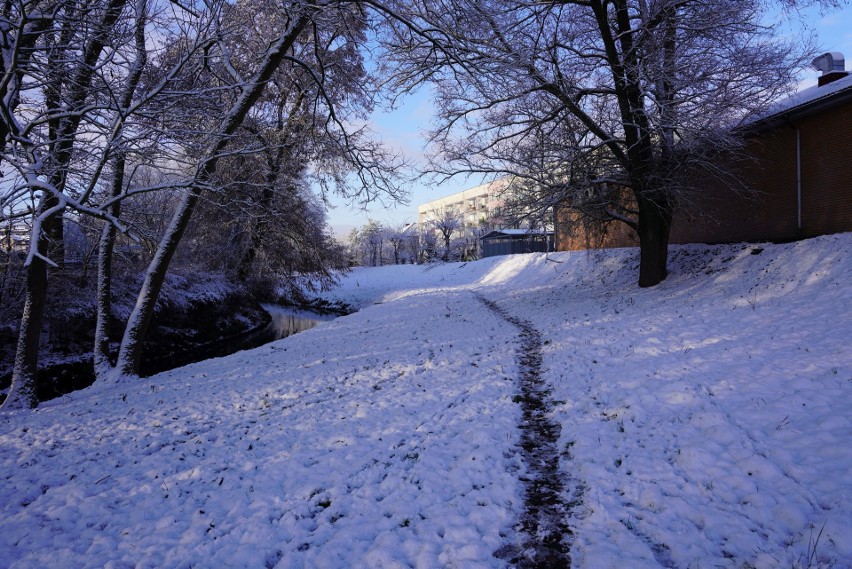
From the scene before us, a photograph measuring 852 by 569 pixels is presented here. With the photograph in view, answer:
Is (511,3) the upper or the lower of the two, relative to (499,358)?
upper

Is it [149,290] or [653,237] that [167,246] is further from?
[653,237]

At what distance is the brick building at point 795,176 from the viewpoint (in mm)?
11680

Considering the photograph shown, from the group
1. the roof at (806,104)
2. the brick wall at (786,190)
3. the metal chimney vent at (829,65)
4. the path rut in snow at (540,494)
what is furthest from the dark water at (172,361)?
the metal chimney vent at (829,65)

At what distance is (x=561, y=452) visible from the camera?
4477 millimetres

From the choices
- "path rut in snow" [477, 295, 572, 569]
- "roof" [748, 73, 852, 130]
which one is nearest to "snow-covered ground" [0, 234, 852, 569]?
"path rut in snow" [477, 295, 572, 569]

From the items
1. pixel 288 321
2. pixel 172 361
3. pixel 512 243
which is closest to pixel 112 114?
pixel 172 361

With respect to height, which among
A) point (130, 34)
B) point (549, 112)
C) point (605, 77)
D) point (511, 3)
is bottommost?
point (130, 34)

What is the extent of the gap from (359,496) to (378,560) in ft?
2.94

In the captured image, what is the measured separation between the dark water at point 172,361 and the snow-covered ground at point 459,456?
355 cm

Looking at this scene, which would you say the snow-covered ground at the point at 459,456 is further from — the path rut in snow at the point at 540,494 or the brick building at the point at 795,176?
the brick building at the point at 795,176

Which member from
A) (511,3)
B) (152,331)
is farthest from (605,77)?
(152,331)

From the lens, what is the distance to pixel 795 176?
42.7ft

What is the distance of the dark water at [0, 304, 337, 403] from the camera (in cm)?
1102

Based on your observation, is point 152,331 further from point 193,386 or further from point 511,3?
point 511,3
